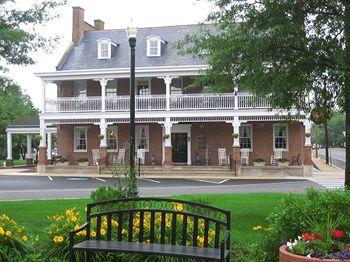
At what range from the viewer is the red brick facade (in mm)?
31812

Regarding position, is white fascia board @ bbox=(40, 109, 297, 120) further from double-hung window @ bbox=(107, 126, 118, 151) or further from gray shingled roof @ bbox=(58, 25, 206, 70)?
gray shingled roof @ bbox=(58, 25, 206, 70)

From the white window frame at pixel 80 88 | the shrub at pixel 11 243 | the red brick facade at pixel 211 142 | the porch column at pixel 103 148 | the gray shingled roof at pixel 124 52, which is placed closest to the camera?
the shrub at pixel 11 243

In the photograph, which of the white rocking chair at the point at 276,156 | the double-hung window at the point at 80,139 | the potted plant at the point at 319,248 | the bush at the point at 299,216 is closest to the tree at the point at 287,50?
the bush at the point at 299,216

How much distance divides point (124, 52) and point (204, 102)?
27.3 feet

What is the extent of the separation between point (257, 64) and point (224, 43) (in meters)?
1.24

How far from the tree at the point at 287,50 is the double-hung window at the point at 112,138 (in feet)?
77.9

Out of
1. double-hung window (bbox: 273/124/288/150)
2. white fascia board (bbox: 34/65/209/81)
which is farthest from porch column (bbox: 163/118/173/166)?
double-hung window (bbox: 273/124/288/150)

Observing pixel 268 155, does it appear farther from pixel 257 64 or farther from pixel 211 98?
pixel 257 64

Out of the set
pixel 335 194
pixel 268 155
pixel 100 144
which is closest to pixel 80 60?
pixel 100 144

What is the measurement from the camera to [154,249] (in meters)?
5.06

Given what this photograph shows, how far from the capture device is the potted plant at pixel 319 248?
4.35 meters

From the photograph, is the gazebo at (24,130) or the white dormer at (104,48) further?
the gazebo at (24,130)

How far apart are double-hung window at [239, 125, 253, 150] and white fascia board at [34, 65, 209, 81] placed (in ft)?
16.8

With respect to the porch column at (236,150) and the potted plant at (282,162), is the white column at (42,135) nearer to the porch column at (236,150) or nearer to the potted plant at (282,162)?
the porch column at (236,150)
